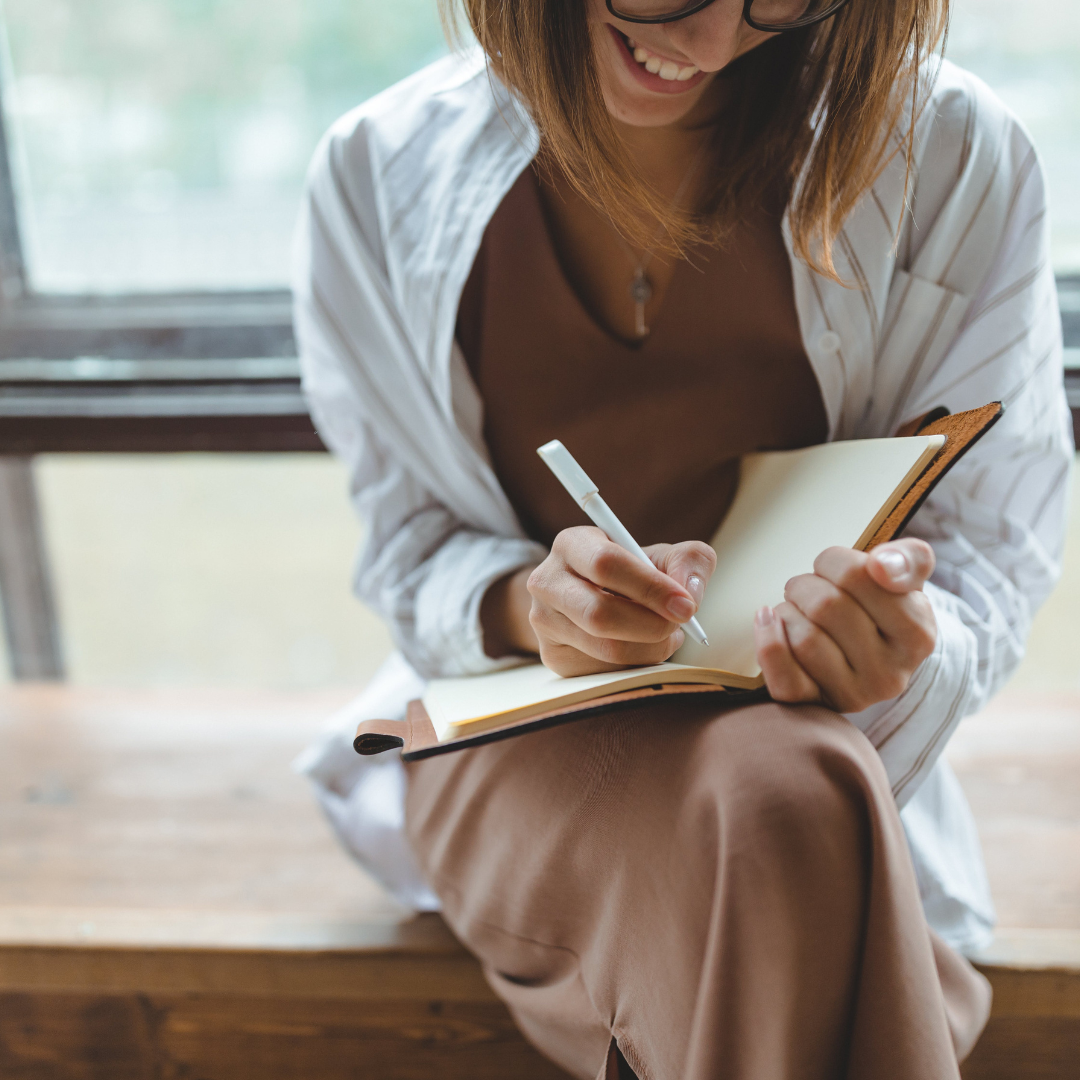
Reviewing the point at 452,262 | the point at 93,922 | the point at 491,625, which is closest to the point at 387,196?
the point at 452,262

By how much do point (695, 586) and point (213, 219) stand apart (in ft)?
3.14

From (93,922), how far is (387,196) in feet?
2.22

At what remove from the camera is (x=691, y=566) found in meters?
0.52

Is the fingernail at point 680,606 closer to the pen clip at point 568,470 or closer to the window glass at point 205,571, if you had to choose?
the pen clip at point 568,470

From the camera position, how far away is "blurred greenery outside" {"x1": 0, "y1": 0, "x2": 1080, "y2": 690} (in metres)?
1.10

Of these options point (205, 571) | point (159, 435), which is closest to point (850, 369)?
point (159, 435)

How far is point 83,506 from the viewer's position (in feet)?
4.54

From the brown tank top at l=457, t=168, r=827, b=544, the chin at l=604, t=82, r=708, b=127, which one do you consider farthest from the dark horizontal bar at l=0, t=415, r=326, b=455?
the chin at l=604, t=82, r=708, b=127

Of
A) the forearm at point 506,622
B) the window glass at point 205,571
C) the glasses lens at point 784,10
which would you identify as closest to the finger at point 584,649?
the forearm at point 506,622

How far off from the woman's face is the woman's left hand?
11.5 inches

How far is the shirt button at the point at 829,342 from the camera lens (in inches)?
26.2

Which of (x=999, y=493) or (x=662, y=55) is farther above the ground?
(x=662, y=55)

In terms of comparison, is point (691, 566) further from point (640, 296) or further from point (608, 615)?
point (640, 296)

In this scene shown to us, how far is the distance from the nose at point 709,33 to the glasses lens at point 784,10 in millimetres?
12
